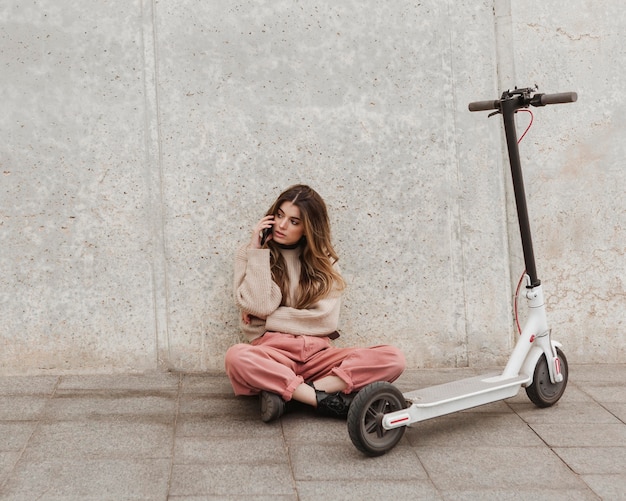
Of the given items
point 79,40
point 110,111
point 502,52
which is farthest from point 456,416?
point 79,40

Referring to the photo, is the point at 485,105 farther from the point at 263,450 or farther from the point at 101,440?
the point at 101,440

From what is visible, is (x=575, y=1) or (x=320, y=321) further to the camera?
(x=575, y=1)

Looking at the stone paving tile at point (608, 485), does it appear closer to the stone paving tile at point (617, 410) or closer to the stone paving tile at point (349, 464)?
the stone paving tile at point (349, 464)

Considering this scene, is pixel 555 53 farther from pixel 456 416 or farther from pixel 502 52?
pixel 456 416

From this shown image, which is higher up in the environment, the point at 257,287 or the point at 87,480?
the point at 257,287

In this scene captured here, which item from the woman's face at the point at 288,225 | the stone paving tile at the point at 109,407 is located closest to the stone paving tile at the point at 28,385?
the stone paving tile at the point at 109,407

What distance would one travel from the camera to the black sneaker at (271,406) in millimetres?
3250

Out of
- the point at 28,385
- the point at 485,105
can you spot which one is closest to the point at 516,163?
the point at 485,105

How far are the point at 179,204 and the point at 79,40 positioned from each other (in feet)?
3.04

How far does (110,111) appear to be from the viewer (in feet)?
12.9

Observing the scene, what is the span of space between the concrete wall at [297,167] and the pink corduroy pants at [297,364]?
534 mm

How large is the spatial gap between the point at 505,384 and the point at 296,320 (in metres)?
0.96

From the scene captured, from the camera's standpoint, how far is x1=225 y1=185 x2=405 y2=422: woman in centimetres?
334

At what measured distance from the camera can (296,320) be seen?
3621mm
